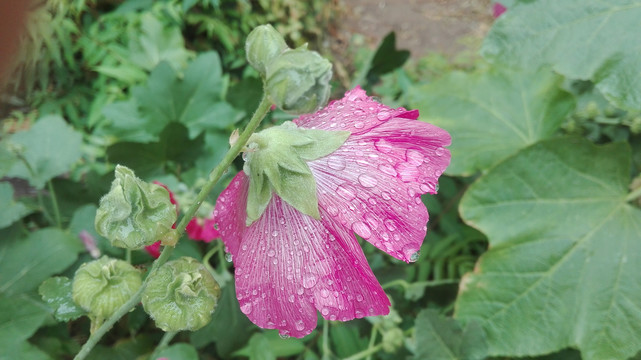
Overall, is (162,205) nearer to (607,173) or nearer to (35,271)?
(35,271)

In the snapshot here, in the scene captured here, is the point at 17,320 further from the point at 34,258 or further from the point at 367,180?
the point at 367,180

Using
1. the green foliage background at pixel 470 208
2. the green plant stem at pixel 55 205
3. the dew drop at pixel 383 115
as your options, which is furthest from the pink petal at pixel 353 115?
the green plant stem at pixel 55 205

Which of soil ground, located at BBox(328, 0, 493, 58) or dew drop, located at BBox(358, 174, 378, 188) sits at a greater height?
dew drop, located at BBox(358, 174, 378, 188)

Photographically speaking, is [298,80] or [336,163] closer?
[298,80]

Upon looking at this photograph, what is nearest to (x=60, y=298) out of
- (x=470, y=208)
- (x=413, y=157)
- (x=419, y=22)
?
(x=413, y=157)

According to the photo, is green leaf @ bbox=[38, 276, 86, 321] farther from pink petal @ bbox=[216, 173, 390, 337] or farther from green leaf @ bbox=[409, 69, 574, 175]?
green leaf @ bbox=[409, 69, 574, 175]

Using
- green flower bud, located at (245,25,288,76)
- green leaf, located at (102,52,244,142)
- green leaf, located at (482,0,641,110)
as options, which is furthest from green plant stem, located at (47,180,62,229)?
green leaf, located at (482,0,641,110)
